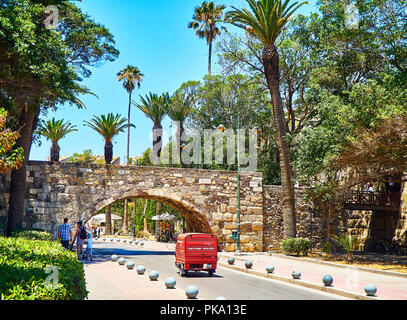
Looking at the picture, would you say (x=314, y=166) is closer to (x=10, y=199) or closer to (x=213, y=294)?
(x=213, y=294)

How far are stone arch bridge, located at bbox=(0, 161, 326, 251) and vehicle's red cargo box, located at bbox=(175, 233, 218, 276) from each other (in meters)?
9.73

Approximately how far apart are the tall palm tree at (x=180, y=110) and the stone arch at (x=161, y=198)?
14.3m

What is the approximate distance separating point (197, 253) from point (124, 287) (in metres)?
3.91

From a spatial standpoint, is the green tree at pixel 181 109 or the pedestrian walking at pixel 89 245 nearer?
the pedestrian walking at pixel 89 245

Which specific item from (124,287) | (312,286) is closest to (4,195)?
(124,287)

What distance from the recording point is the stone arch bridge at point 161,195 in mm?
21375

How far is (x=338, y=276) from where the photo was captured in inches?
557

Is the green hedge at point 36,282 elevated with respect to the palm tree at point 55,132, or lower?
lower

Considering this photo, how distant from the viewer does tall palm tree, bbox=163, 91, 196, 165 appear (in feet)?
132

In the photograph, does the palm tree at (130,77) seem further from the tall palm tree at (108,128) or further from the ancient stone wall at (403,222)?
the ancient stone wall at (403,222)

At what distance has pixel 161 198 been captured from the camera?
24812 mm
